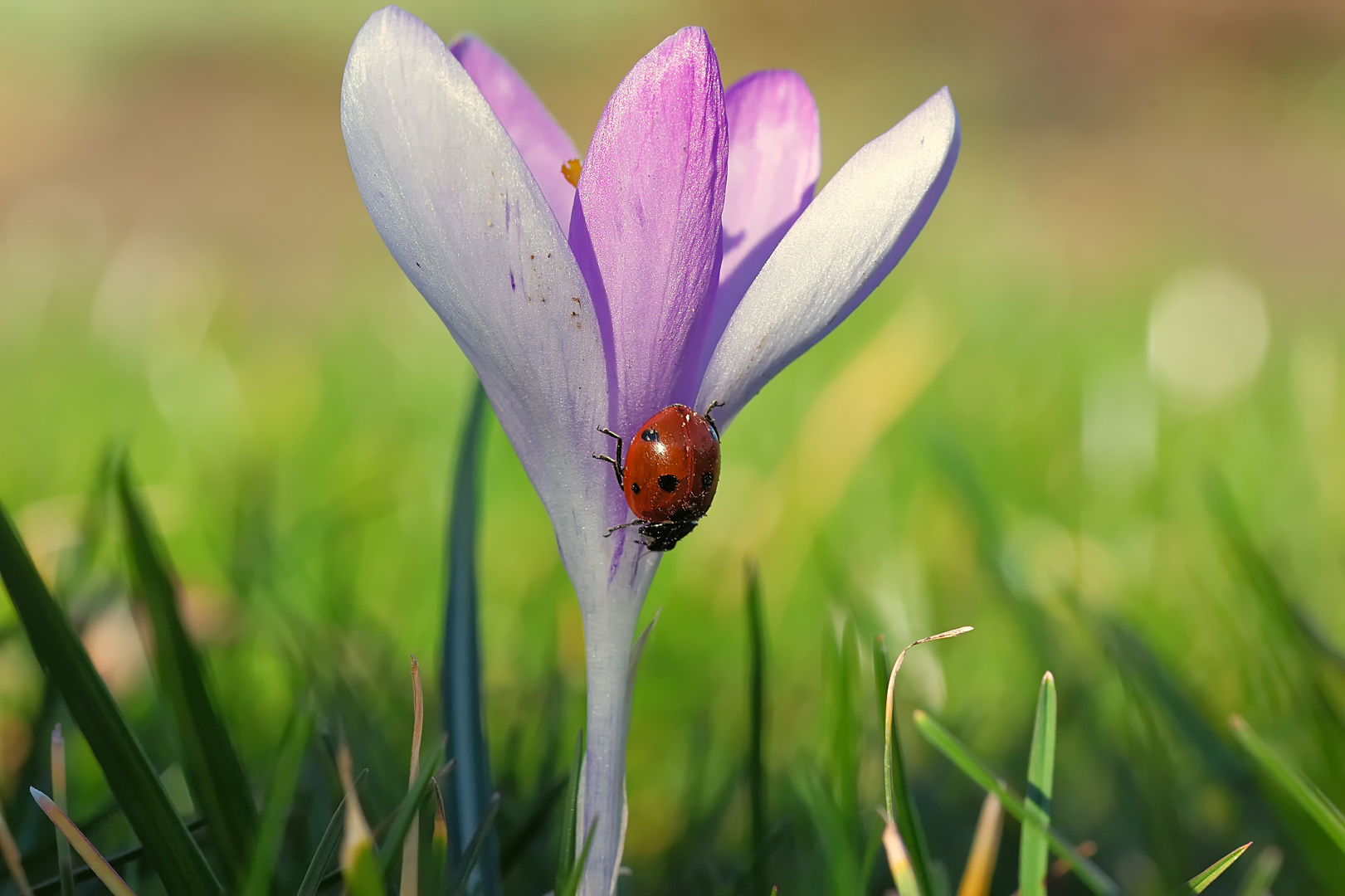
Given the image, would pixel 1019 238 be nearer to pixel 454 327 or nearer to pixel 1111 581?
pixel 1111 581

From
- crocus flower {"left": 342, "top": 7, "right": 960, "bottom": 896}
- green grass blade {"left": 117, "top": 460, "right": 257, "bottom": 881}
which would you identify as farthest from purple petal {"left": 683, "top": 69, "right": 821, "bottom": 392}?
green grass blade {"left": 117, "top": 460, "right": 257, "bottom": 881}

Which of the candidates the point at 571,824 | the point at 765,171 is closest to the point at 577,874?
the point at 571,824

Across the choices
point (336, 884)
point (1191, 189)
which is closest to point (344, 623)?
point (336, 884)

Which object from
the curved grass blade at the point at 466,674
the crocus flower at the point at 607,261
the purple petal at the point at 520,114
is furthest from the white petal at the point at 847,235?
the curved grass blade at the point at 466,674

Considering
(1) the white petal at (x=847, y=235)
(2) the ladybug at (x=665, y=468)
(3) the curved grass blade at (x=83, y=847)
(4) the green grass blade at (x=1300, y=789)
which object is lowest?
(4) the green grass blade at (x=1300, y=789)

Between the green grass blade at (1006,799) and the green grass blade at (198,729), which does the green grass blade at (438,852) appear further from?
the green grass blade at (1006,799)

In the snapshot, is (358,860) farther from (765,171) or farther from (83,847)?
(765,171)

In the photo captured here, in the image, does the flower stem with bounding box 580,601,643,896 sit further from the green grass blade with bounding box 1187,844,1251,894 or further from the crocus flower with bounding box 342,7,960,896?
the green grass blade with bounding box 1187,844,1251,894
